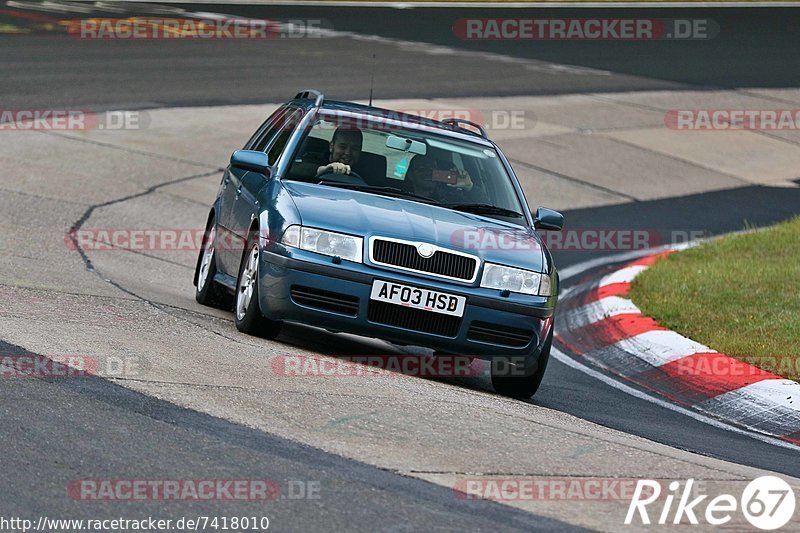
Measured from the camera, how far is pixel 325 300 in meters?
7.64

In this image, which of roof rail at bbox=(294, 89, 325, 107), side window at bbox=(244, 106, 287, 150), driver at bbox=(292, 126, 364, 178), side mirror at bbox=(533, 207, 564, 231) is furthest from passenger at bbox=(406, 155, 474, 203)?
side window at bbox=(244, 106, 287, 150)

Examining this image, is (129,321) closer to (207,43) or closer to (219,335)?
(219,335)

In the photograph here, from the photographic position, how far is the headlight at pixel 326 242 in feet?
25.0

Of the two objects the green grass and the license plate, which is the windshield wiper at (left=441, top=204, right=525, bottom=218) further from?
the green grass

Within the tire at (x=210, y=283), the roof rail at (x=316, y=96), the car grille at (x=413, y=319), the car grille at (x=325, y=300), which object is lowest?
the tire at (x=210, y=283)

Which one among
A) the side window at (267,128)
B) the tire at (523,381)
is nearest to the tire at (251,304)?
the tire at (523,381)

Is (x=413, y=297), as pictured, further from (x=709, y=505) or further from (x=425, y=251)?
(x=709, y=505)

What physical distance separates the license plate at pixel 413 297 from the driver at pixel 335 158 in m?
1.33

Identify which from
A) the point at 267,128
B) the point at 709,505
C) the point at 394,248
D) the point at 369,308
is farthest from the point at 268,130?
the point at 709,505

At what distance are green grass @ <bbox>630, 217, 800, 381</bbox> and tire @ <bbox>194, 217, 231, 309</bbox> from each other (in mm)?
3247

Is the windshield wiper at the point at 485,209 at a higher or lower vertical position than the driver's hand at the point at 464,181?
lower

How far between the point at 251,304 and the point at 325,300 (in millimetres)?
555

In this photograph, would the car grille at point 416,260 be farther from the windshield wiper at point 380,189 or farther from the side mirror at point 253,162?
the side mirror at point 253,162

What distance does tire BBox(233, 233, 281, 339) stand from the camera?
7.96 metres
